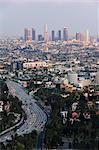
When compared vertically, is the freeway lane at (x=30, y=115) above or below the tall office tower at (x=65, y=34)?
below

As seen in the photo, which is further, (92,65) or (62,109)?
(92,65)

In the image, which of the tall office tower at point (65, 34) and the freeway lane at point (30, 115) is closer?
the freeway lane at point (30, 115)

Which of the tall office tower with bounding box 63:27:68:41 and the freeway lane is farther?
the tall office tower with bounding box 63:27:68:41

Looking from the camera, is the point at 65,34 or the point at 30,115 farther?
the point at 65,34

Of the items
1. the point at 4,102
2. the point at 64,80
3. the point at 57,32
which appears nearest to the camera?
the point at 4,102

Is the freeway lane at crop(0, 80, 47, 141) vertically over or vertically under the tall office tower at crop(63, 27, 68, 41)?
under

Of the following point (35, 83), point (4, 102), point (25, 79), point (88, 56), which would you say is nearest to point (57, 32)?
point (88, 56)

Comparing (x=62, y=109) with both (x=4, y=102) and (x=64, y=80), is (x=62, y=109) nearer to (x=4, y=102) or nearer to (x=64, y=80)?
(x=4, y=102)

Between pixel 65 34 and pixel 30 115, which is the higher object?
pixel 65 34

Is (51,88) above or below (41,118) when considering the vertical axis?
above

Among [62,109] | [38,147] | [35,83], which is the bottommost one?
[38,147]

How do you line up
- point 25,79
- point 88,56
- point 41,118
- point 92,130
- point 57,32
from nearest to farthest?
point 92,130
point 41,118
point 57,32
point 88,56
point 25,79
